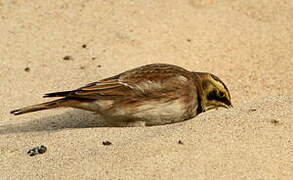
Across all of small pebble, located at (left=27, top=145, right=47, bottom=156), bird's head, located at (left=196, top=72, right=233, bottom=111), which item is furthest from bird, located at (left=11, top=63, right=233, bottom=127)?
small pebble, located at (left=27, top=145, right=47, bottom=156)

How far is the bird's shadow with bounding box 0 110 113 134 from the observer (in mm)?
6770

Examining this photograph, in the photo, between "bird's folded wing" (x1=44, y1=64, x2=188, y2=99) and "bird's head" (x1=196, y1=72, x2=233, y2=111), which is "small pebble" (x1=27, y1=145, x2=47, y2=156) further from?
"bird's head" (x1=196, y1=72, x2=233, y2=111)

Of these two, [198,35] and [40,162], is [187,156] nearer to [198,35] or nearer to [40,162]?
[40,162]

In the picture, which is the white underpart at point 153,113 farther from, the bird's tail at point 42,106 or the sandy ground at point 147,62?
the bird's tail at point 42,106

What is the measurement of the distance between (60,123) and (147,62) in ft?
6.65

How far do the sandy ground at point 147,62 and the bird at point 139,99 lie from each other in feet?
0.59

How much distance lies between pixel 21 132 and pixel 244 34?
4.07 m

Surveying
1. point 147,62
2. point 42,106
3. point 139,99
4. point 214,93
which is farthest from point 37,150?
point 147,62

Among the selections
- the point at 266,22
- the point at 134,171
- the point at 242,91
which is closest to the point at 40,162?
the point at 134,171

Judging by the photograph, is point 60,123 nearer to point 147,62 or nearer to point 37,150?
point 37,150

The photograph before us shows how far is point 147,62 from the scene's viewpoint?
8656 millimetres

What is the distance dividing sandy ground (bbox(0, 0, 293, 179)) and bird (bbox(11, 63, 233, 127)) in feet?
0.59

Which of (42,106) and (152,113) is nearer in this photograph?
(152,113)

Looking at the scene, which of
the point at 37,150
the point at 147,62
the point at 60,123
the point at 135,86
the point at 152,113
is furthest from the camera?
the point at 147,62
